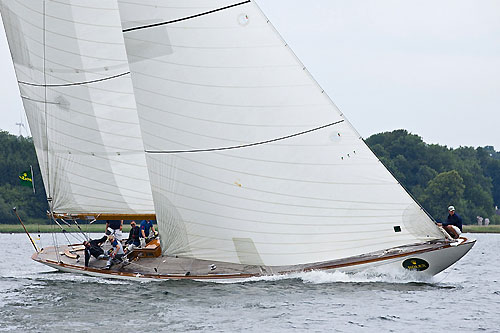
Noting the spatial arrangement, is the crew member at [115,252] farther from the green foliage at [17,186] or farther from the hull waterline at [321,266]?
the green foliage at [17,186]

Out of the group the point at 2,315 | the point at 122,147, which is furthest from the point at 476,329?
the point at 122,147

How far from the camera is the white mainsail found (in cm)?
2417

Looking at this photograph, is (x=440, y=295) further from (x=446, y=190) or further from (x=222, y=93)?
(x=446, y=190)

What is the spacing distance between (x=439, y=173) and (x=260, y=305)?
84.9 metres

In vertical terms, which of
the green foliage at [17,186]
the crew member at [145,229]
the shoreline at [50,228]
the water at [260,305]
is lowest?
the water at [260,305]

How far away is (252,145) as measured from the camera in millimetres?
20234

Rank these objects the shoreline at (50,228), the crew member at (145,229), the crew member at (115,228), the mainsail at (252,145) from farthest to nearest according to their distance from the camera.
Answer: the shoreline at (50,228) → the crew member at (115,228) → the crew member at (145,229) → the mainsail at (252,145)

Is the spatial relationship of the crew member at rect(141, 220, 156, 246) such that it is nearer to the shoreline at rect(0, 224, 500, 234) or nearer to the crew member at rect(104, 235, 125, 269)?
the crew member at rect(104, 235, 125, 269)

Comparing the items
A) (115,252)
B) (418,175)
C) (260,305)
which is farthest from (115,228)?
(418,175)

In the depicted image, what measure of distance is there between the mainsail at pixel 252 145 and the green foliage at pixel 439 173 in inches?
2527

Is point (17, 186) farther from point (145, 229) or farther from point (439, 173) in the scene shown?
point (145, 229)

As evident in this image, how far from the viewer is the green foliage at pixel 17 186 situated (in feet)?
234

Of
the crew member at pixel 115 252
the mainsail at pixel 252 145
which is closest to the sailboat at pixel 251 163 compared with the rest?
the mainsail at pixel 252 145

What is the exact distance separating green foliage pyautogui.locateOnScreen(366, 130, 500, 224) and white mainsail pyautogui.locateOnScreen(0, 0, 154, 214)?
61824mm
